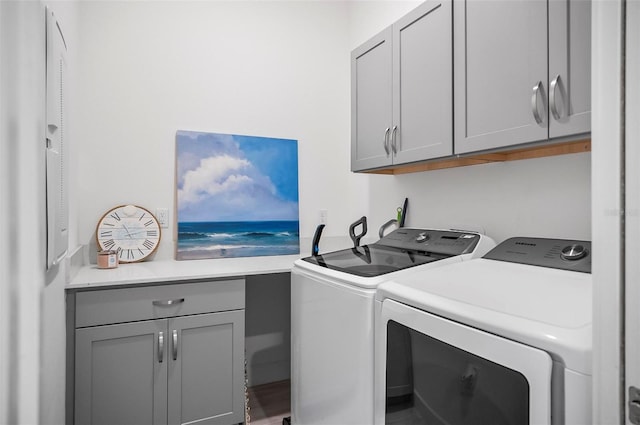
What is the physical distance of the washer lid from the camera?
0.80m

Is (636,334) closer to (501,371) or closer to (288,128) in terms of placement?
(501,371)

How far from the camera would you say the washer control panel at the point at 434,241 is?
168 centimetres

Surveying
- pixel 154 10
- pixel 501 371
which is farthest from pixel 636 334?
pixel 154 10

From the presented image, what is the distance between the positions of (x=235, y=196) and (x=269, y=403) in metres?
1.32

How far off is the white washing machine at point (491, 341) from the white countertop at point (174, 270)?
93 centimetres

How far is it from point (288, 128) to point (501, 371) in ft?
7.21

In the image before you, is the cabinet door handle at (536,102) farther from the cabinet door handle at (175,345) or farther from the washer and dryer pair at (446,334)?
the cabinet door handle at (175,345)

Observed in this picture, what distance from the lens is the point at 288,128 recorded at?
275 cm

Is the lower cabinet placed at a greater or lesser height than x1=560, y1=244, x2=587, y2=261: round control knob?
lesser

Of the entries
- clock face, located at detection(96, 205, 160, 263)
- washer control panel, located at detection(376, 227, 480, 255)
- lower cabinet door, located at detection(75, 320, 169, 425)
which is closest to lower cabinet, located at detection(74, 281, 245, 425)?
lower cabinet door, located at detection(75, 320, 169, 425)

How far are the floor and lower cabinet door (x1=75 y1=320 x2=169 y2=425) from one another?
1.82ft

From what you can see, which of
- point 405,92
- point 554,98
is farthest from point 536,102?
point 405,92

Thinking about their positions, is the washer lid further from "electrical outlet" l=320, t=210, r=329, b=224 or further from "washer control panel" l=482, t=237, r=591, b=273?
"electrical outlet" l=320, t=210, r=329, b=224

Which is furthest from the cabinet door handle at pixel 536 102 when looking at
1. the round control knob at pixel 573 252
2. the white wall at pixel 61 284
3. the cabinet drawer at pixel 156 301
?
the white wall at pixel 61 284
